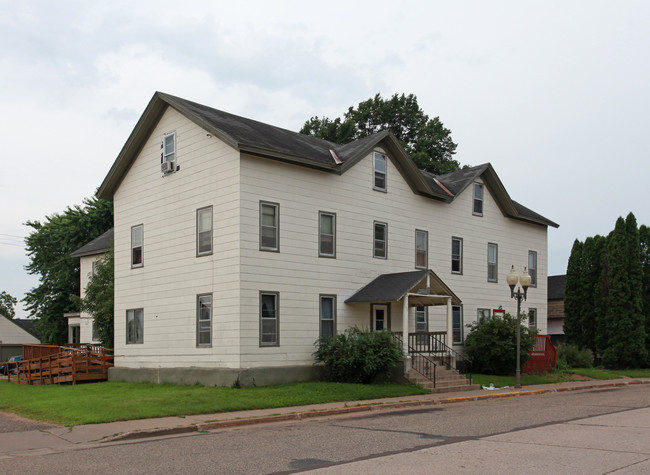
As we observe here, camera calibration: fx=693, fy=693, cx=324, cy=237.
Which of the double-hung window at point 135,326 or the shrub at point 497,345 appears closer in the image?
the double-hung window at point 135,326

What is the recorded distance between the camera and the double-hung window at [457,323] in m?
30.1

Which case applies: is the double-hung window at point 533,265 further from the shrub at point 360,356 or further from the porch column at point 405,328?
the shrub at point 360,356

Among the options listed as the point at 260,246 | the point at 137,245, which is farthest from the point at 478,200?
the point at 137,245

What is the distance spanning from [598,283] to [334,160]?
20.6 meters

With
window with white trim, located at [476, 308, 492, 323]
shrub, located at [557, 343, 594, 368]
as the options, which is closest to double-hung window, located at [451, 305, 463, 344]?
window with white trim, located at [476, 308, 492, 323]

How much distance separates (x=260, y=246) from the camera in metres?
22.5

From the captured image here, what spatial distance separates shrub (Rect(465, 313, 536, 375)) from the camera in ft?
91.4

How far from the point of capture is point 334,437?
42.1 ft

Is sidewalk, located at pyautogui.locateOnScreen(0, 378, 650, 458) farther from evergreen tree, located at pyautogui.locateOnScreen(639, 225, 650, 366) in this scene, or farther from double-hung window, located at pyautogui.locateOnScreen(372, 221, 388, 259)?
evergreen tree, located at pyautogui.locateOnScreen(639, 225, 650, 366)

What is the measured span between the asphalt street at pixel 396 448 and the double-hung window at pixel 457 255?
14.1m

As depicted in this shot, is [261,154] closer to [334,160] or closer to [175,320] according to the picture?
[334,160]

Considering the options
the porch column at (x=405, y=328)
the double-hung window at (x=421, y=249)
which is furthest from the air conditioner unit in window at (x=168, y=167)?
the double-hung window at (x=421, y=249)

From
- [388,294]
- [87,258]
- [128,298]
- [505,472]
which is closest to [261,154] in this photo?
[388,294]

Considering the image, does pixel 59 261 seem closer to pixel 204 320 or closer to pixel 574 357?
pixel 204 320
